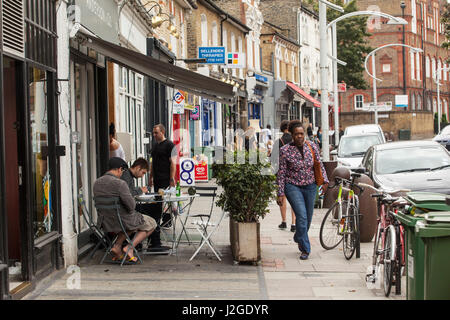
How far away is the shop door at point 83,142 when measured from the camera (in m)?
11.2

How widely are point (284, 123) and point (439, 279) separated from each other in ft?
29.5

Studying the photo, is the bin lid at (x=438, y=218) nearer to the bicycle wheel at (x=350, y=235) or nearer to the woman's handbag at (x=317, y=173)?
the bicycle wheel at (x=350, y=235)

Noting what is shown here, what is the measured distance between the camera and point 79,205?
11.4 metres

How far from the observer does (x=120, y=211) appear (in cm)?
1003

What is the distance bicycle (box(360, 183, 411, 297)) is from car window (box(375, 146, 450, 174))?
5.96m

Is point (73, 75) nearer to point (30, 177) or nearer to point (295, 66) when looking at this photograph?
point (30, 177)

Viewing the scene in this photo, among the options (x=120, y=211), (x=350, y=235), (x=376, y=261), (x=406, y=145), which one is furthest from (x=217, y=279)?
(x=406, y=145)

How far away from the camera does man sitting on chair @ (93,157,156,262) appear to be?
9.86 m

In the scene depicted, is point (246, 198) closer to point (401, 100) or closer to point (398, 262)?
point (398, 262)

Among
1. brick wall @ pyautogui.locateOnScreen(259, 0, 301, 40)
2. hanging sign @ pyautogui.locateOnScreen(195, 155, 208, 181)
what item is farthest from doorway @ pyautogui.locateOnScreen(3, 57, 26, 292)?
brick wall @ pyautogui.locateOnScreen(259, 0, 301, 40)

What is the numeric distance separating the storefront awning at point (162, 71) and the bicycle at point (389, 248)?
3568 mm

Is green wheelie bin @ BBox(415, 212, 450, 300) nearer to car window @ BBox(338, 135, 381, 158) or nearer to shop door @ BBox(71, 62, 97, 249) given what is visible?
shop door @ BBox(71, 62, 97, 249)

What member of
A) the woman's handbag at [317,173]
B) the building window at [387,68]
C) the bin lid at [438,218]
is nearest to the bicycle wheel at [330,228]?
the woman's handbag at [317,173]

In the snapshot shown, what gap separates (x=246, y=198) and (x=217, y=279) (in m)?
1.45
